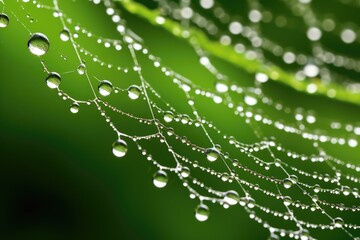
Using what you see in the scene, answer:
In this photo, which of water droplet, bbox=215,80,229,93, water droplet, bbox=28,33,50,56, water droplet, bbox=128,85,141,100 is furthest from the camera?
water droplet, bbox=215,80,229,93

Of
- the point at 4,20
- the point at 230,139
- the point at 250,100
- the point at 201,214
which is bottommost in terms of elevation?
the point at 201,214

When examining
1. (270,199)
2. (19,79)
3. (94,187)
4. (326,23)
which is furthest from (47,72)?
(326,23)

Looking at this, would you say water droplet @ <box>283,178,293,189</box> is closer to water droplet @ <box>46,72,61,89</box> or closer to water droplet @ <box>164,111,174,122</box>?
water droplet @ <box>164,111,174,122</box>

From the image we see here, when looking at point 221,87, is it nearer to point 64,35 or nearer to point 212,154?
point 212,154

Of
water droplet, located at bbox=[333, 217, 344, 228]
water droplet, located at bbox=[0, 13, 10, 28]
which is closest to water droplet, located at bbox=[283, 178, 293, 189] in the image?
water droplet, located at bbox=[333, 217, 344, 228]

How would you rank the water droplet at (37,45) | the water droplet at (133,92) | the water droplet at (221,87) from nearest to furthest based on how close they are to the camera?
the water droplet at (37,45) → the water droplet at (133,92) → the water droplet at (221,87)

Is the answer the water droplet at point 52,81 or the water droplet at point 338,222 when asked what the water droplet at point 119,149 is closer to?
the water droplet at point 52,81

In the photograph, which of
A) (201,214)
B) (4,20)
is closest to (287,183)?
(201,214)

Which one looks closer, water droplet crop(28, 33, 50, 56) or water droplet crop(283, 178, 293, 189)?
water droplet crop(28, 33, 50, 56)

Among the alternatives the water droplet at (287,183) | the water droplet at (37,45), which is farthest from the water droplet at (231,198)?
the water droplet at (37,45)
